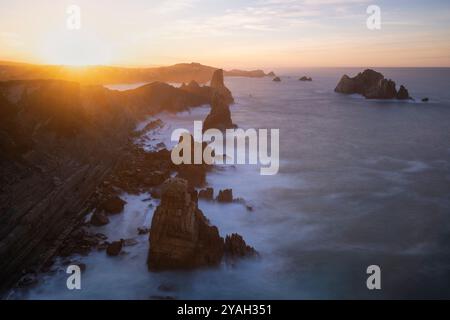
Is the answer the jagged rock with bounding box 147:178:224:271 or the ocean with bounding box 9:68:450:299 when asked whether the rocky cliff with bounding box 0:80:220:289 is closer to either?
the ocean with bounding box 9:68:450:299

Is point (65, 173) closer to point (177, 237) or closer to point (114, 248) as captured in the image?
point (114, 248)

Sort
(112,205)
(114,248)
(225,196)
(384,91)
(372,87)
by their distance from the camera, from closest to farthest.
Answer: (114,248) < (112,205) < (225,196) < (384,91) < (372,87)

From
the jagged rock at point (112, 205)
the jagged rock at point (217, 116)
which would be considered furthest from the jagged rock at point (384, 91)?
the jagged rock at point (112, 205)

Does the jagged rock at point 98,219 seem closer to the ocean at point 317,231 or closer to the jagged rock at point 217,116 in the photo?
the ocean at point 317,231

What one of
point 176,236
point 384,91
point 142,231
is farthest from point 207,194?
point 384,91

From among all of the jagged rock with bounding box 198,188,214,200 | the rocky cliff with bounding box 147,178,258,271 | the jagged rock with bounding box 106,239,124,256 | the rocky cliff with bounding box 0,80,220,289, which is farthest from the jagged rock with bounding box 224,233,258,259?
the rocky cliff with bounding box 0,80,220,289

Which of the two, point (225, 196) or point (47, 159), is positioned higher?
point (47, 159)
